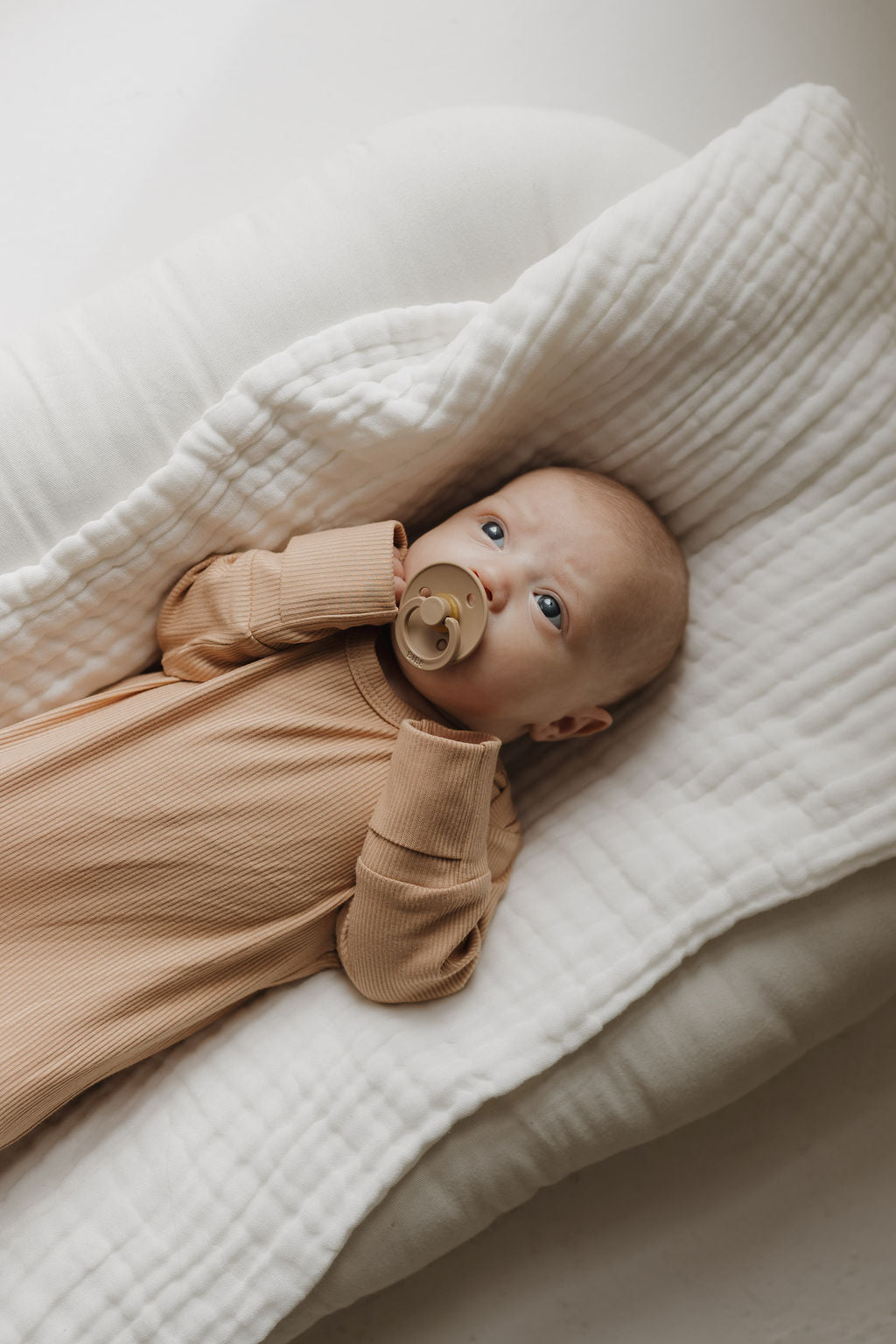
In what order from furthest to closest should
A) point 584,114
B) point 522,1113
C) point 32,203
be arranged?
1. point 32,203
2. point 584,114
3. point 522,1113

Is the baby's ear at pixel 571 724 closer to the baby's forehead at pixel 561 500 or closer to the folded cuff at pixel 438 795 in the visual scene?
the folded cuff at pixel 438 795

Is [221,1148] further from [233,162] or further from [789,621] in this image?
[233,162]

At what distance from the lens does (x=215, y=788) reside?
1.01 meters

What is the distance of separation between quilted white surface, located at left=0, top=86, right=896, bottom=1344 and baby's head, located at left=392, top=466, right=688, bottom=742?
3.2 inches

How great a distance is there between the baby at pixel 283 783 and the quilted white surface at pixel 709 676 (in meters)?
0.06

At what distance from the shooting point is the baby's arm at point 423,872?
100 centimetres

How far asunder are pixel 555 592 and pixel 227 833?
0.42m

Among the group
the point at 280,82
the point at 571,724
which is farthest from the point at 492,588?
the point at 280,82

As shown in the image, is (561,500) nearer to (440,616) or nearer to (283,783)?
(440,616)

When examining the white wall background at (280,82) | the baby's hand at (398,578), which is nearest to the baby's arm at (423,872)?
the baby's hand at (398,578)

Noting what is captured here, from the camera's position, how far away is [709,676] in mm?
1103

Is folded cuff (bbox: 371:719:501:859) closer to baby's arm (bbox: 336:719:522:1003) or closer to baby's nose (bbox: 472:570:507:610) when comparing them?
baby's arm (bbox: 336:719:522:1003)

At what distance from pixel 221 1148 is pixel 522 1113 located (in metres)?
0.31

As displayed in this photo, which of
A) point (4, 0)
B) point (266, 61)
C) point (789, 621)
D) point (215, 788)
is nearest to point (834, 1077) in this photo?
point (789, 621)
